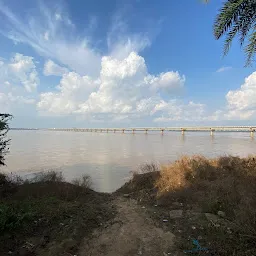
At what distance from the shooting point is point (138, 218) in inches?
270

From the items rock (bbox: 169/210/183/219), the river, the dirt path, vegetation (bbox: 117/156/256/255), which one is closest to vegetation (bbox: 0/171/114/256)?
the dirt path

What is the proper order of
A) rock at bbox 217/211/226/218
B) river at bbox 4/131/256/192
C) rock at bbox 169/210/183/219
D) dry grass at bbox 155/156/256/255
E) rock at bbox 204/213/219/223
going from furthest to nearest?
river at bbox 4/131/256/192 → rock at bbox 169/210/183/219 → rock at bbox 217/211/226/218 → rock at bbox 204/213/219/223 → dry grass at bbox 155/156/256/255

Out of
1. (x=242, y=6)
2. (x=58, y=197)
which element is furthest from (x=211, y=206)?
(x=242, y=6)

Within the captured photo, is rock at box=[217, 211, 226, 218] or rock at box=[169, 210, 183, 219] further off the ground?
rock at box=[217, 211, 226, 218]

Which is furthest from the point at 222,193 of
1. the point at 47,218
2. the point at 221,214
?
the point at 47,218

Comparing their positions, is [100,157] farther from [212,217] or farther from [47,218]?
[212,217]

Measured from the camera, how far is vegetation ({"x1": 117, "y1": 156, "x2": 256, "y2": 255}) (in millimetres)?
5093

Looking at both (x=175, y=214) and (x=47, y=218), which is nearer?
(x=47, y=218)

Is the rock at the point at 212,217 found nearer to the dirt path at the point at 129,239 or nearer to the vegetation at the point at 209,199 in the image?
the vegetation at the point at 209,199

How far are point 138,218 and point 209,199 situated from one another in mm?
2223

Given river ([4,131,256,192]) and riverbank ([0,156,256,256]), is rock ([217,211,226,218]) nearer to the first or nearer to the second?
riverbank ([0,156,256,256])

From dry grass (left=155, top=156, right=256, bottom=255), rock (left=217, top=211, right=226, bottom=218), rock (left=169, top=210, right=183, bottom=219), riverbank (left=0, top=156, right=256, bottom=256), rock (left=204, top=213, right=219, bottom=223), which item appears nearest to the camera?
dry grass (left=155, top=156, right=256, bottom=255)

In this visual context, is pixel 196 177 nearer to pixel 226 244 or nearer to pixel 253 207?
pixel 253 207

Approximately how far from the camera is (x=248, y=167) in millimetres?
11148
